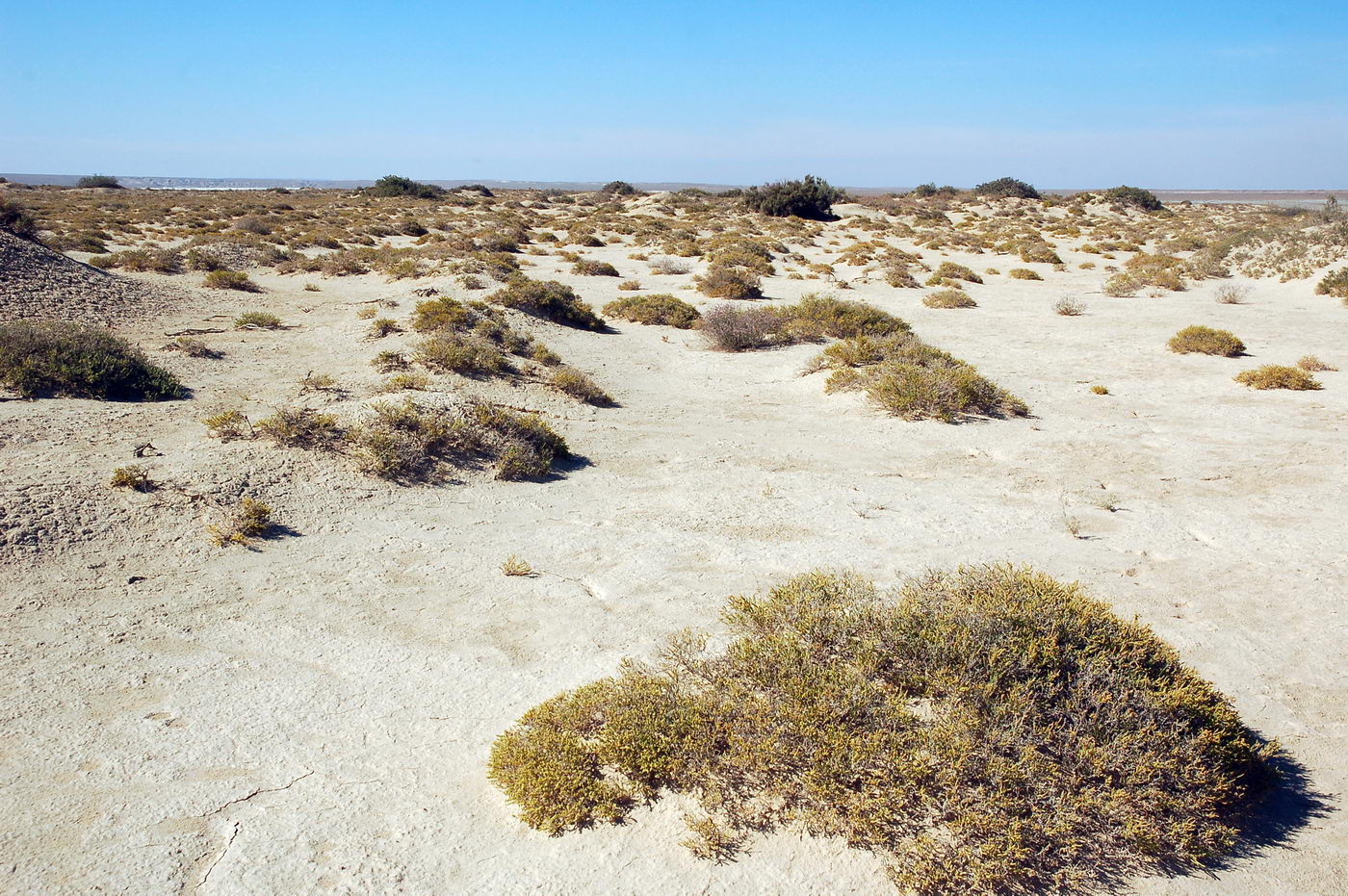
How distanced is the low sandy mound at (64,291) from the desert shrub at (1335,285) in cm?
2606

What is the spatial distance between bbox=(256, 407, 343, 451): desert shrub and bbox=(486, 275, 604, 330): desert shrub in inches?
298

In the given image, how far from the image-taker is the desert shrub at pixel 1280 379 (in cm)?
1174

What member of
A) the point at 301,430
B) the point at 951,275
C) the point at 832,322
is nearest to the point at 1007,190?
the point at 951,275

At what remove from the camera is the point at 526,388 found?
11203mm

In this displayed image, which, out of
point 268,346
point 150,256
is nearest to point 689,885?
point 268,346

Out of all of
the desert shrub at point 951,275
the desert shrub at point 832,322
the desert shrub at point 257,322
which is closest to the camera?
the desert shrub at point 257,322

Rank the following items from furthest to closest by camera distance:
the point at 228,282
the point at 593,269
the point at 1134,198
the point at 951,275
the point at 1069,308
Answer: the point at 1134,198, the point at 951,275, the point at 593,269, the point at 1069,308, the point at 228,282

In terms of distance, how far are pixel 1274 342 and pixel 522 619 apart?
640 inches

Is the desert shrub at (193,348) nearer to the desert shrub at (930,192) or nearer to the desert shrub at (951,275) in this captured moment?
the desert shrub at (951,275)

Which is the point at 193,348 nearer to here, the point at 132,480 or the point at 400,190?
the point at 132,480

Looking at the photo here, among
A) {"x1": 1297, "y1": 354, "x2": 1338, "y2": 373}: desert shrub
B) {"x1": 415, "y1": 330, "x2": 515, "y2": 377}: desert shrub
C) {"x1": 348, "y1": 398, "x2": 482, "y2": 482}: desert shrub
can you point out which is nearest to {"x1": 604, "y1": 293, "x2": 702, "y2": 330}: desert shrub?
{"x1": 415, "y1": 330, "x2": 515, "y2": 377}: desert shrub

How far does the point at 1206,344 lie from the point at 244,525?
15340 mm

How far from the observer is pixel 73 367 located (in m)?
8.72

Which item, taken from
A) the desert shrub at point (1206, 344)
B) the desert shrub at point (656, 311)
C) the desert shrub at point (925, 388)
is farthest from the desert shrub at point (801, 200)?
the desert shrub at point (925, 388)
